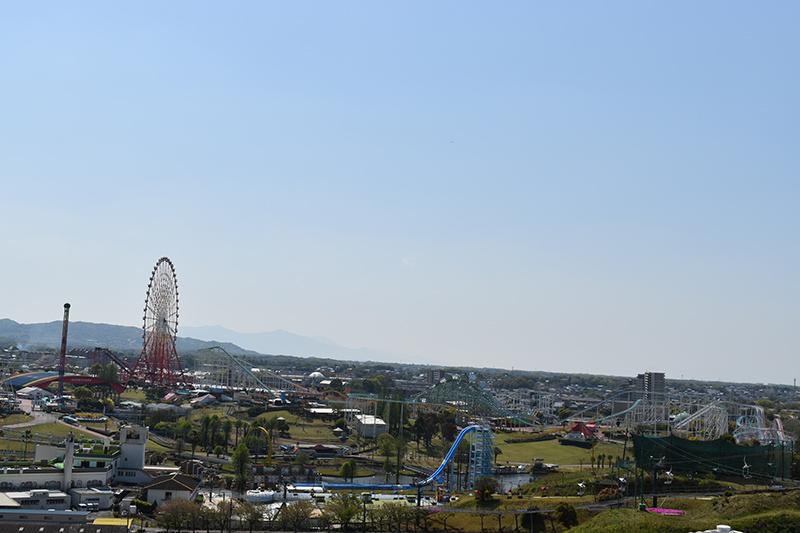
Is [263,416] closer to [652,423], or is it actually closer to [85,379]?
[85,379]

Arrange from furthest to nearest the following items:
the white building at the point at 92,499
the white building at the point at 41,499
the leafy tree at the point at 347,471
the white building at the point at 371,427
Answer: the white building at the point at 371,427
the leafy tree at the point at 347,471
the white building at the point at 92,499
the white building at the point at 41,499

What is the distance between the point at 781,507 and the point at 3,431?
261ft

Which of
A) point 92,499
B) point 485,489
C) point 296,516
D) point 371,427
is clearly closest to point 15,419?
point 92,499

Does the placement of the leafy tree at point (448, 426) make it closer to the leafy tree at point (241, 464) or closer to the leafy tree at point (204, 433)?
the leafy tree at point (204, 433)

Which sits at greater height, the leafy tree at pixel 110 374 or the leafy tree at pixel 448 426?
the leafy tree at pixel 110 374

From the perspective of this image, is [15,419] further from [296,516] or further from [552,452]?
[552,452]

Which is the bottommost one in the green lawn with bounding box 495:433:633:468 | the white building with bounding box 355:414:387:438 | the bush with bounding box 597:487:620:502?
the green lawn with bounding box 495:433:633:468

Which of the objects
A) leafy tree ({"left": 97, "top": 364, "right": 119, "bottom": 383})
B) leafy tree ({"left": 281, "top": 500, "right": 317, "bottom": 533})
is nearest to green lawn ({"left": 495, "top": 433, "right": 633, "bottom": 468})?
leafy tree ({"left": 281, "top": 500, "right": 317, "bottom": 533})

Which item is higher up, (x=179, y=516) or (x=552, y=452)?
(x=179, y=516)

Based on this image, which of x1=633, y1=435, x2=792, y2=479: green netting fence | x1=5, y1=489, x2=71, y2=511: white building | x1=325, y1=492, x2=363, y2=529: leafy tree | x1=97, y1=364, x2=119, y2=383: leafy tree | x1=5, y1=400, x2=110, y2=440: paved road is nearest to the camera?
x1=5, y1=489, x2=71, y2=511: white building

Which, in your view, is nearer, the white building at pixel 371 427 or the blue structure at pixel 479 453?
the blue structure at pixel 479 453

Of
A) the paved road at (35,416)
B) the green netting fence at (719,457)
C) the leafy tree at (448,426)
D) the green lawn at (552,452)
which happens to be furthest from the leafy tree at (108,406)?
the green netting fence at (719,457)

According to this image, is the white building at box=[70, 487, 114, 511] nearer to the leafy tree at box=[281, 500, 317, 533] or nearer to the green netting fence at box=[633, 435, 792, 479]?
the leafy tree at box=[281, 500, 317, 533]

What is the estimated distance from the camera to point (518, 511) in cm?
4909
